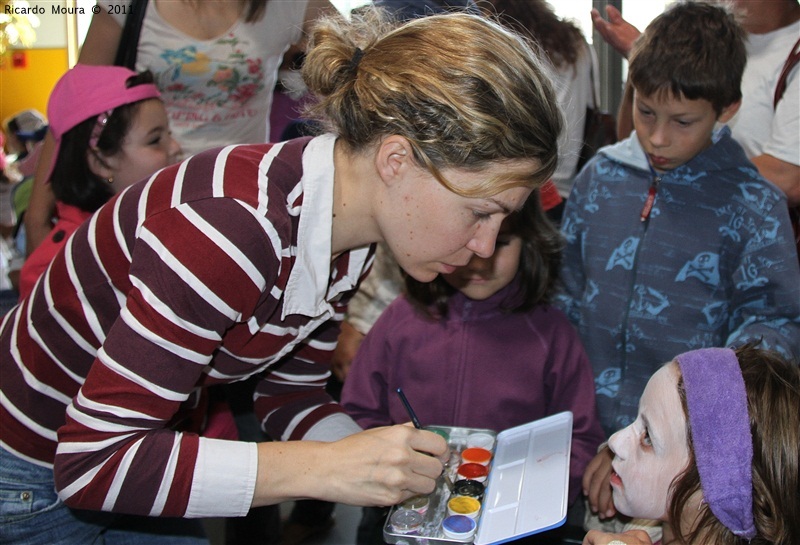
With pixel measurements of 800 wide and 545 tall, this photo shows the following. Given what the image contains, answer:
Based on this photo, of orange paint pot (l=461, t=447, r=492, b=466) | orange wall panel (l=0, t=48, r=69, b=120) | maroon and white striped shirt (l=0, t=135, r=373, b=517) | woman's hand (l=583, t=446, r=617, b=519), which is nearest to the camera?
maroon and white striped shirt (l=0, t=135, r=373, b=517)

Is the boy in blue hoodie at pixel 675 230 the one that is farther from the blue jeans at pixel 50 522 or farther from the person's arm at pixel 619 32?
the blue jeans at pixel 50 522

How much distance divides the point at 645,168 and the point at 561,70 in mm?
688

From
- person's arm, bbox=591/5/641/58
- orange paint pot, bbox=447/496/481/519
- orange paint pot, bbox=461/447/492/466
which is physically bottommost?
orange paint pot, bbox=461/447/492/466

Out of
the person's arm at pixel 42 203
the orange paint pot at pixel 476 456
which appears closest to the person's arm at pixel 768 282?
the orange paint pot at pixel 476 456

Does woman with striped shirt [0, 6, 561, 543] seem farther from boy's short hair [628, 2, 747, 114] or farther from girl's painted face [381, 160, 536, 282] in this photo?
boy's short hair [628, 2, 747, 114]

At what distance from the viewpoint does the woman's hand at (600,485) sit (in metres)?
1.21

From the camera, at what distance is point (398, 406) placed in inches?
55.8

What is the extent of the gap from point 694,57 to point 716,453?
0.88 meters

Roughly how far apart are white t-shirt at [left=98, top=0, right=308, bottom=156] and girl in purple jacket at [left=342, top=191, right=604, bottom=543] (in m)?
0.76

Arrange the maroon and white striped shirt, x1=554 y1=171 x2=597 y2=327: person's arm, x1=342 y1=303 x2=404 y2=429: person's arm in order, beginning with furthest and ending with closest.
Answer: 1. x1=554 y1=171 x2=597 y2=327: person's arm
2. x1=342 y1=303 x2=404 y2=429: person's arm
3. the maroon and white striped shirt

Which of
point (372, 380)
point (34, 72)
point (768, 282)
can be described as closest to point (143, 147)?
point (372, 380)

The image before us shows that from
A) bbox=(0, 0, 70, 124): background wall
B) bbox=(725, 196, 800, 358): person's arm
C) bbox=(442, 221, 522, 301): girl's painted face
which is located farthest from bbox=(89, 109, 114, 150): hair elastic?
bbox=(0, 0, 70, 124): background wall

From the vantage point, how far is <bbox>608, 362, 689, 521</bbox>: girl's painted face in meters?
0.98

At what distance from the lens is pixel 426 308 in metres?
1.44
